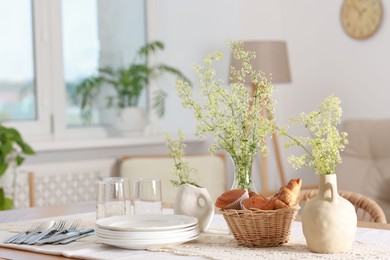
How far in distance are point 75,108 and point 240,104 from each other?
117 inches

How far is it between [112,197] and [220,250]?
1.22 ft

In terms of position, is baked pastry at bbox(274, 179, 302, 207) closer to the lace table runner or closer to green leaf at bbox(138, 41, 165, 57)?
the lace table runner

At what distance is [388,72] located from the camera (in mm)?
4617

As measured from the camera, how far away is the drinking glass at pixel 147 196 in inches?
82.1

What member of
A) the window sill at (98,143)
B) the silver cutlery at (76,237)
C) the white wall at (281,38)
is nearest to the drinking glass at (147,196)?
the silver cutlery at (76,237)

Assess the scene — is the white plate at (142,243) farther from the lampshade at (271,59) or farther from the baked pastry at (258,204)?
the lampshade at (271,59)

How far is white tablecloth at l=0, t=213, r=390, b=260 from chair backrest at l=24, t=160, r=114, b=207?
2380 mm

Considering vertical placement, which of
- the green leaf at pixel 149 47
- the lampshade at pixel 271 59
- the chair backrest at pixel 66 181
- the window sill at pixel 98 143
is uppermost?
the green leaf at pixel 149 47

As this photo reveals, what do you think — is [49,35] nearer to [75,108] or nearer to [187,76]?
[75,108]

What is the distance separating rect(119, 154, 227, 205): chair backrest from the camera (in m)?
4.44

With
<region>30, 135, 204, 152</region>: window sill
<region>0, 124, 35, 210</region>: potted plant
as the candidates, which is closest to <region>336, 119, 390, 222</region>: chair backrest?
<region>30, 135, 204, 152</region>: window sill

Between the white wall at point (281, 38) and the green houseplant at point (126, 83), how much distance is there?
0.56 feet

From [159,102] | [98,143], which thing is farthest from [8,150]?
[159,102]

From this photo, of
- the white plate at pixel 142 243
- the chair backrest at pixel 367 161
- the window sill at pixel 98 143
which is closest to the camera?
the white plate at pixel 142 243
